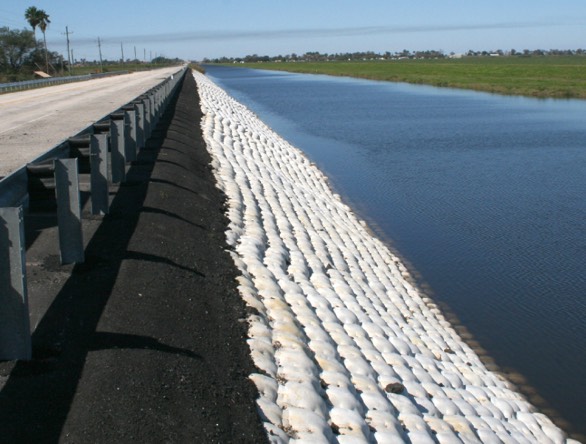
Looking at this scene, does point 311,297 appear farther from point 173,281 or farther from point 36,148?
point 36,148

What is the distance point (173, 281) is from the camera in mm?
7172

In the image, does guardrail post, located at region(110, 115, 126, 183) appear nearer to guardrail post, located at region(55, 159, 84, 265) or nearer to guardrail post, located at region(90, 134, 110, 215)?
guardrail post, located at region(90, 134, 110, 215)

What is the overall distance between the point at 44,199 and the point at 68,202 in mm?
399

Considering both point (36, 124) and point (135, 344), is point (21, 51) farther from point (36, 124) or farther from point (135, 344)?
point (135, 344)

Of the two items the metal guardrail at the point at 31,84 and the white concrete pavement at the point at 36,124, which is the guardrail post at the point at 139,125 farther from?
the metal guardrail at the point at 31,84

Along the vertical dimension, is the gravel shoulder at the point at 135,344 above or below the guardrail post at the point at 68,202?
below

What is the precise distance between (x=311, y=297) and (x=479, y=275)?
199 inches

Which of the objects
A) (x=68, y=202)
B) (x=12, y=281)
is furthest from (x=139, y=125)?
(x=12, y=281)

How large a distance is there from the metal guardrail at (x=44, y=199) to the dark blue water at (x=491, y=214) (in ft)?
18.7

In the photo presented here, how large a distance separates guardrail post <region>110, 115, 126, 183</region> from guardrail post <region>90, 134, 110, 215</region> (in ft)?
5.78

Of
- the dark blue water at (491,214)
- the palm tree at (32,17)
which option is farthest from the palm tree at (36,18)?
the dark blue water at (491,214)

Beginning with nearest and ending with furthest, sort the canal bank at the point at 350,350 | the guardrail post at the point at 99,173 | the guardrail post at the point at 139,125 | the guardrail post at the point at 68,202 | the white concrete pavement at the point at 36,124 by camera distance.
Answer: the canal bank at the point at 350,350 < the guardrail post at the point at 68,202 < the guardrail post at the point at 99,173 < the guardrail post at the point at 139,125 < the white concrete pavement at the point at 36,124

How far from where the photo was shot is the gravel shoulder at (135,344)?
180 inches

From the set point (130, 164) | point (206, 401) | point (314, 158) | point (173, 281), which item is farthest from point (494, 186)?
point (206, 401)
